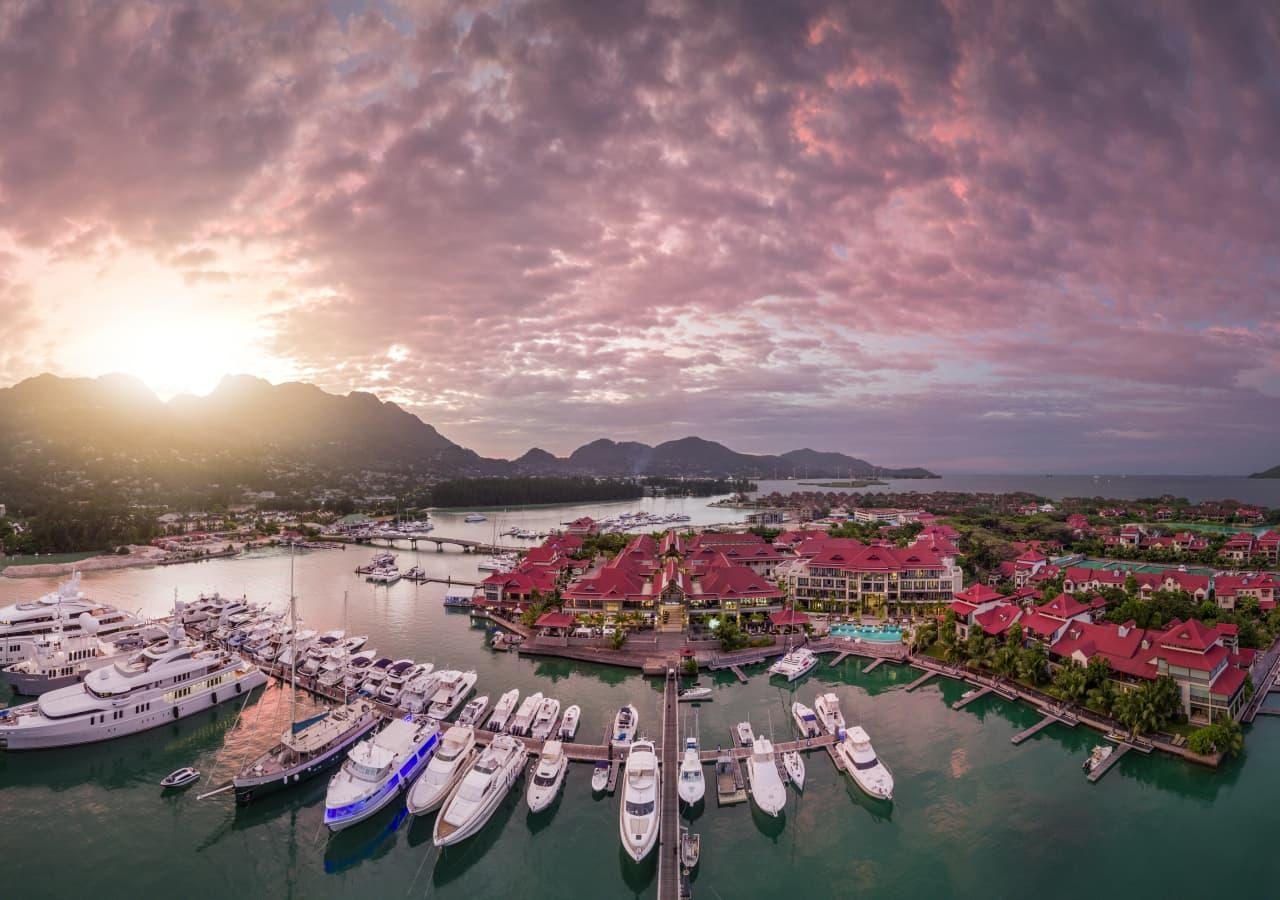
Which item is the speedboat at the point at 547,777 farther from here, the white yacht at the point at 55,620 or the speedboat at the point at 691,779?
the white yacht at the point at 55,620

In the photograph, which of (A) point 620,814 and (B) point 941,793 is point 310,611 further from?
(B) point 941,793

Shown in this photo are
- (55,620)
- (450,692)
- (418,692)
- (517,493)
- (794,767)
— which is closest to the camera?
(794,767)

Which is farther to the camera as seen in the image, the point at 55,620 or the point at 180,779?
the point at 55,620

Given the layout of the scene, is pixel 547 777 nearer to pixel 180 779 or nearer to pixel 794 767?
pixel 794 767

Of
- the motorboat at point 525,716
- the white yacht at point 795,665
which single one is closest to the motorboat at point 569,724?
the motorboat at point 525,716

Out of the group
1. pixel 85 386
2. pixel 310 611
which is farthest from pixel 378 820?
pixel 85 386

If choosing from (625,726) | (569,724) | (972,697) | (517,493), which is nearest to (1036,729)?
(972,697)
